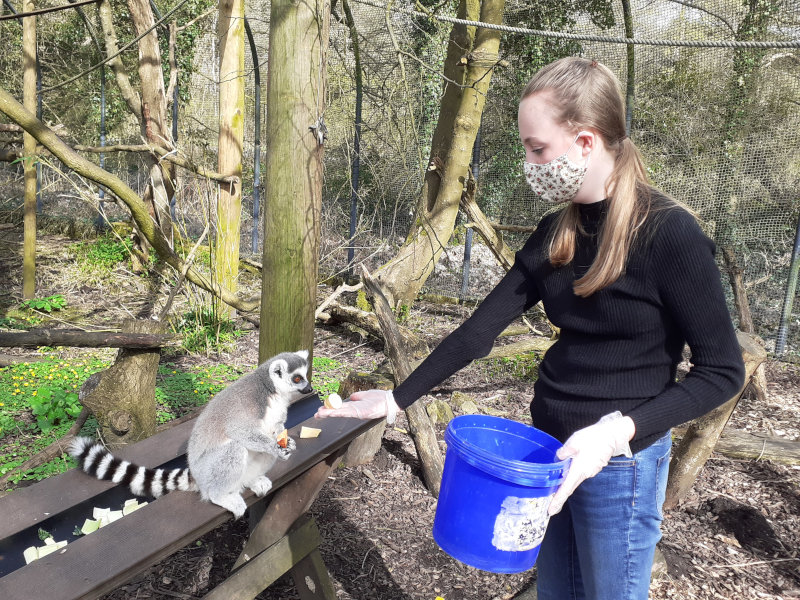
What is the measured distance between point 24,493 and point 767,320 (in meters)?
6.54

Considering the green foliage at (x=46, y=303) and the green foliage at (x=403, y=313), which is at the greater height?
the green foliage at (x=403, y=313)

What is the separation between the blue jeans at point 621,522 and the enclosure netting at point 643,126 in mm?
4178

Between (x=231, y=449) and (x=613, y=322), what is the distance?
1.24 meters

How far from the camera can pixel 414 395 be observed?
5.62ft

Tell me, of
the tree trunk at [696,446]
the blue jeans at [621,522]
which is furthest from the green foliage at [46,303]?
the blue jeans at [621,522]

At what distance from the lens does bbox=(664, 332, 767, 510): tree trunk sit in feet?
9.19

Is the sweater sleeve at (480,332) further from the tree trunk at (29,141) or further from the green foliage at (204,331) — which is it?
the tree trunk at (29,141)

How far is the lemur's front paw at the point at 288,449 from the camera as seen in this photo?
192cm

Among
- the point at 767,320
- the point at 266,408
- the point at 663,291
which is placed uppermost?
the point at 663,291

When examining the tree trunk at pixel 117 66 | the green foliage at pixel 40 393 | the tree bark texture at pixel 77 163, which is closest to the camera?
the tree bark texture at pixel 77 163

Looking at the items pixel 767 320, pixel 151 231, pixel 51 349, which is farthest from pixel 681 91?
pixel 51 349

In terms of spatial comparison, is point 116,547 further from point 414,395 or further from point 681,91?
point 681,91

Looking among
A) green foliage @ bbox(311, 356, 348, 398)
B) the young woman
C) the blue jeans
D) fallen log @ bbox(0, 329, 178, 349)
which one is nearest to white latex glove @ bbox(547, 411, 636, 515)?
the young woman

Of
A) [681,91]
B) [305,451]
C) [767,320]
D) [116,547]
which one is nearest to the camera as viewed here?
[116,547]
